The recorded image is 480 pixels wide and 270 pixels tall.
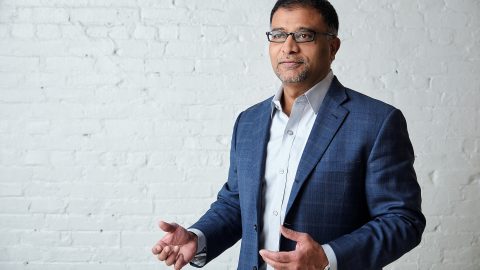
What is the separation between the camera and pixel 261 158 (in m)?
1.38

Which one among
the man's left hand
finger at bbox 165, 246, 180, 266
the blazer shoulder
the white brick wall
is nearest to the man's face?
the blazer shoulder

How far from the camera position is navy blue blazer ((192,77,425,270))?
114cm

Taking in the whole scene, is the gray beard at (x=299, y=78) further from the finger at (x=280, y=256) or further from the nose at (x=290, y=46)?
the finger at (x=280, y=256)

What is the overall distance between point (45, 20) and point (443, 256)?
2.43 m

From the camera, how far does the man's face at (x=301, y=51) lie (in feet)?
4.36

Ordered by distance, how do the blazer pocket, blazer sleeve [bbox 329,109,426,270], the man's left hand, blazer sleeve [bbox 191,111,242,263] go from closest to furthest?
the man's left hand, blazer sleeve [bbox 329,109,426,270], the blazer pocket, blazer sleeve [bbox 191,111,242,263]

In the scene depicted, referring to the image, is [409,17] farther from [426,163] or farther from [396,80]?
[426,163]

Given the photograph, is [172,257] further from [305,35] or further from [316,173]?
[305,35]

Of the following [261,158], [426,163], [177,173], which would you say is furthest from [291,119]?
[426,163]

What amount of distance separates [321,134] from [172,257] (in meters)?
0.58

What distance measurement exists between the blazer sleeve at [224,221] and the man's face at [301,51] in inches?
14.3

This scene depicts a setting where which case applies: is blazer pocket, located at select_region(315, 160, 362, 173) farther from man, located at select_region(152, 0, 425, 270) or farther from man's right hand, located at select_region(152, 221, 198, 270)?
man's right hand, located at select_region(152, 221, 198, 270)

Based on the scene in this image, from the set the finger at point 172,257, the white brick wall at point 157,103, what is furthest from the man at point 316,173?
the white brick wall at point 157,103

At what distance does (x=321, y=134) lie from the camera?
1274mm
